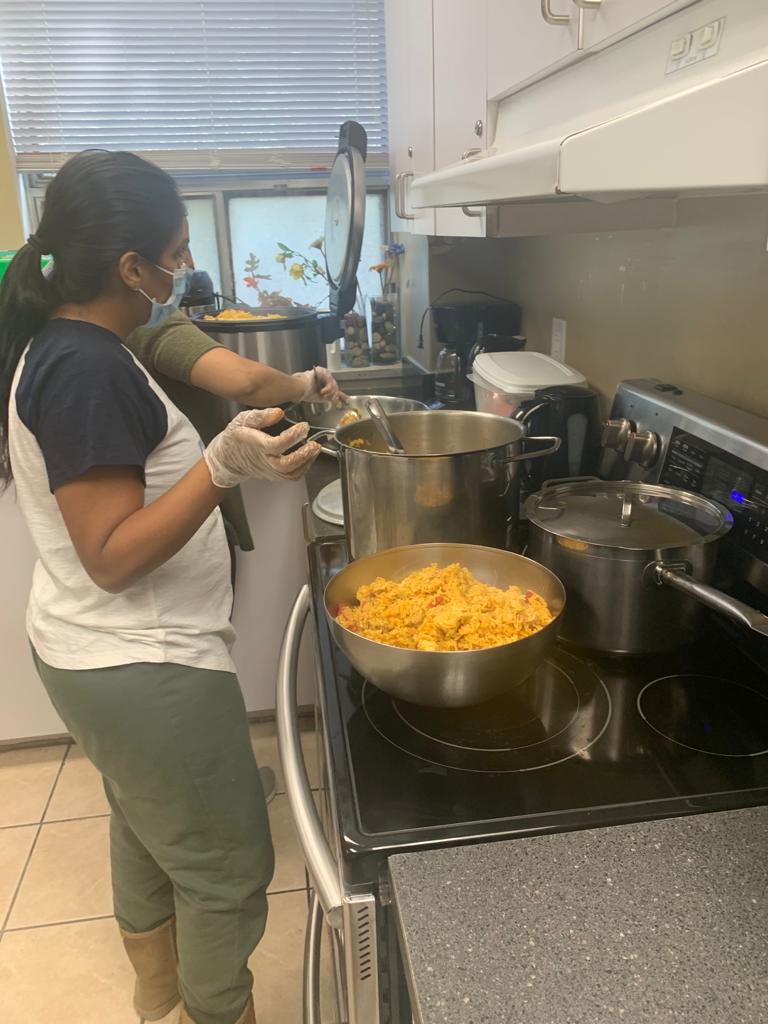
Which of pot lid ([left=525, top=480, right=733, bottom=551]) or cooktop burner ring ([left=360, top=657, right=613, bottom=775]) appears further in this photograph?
pot lid ([left=525, top=480, right=733, bottom=551])

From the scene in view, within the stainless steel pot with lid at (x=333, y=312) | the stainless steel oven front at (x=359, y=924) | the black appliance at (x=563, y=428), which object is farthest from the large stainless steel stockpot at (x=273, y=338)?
the stainless steel oven front at (x=359, y=924)

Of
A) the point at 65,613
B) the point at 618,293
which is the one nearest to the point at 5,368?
the point at 65,613

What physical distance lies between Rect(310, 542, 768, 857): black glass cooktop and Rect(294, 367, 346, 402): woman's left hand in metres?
0.77

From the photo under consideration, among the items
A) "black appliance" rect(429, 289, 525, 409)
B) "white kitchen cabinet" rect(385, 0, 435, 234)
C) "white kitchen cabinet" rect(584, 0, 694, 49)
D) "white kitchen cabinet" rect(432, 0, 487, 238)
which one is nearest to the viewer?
"white kitchen cabinet" rect(584, 0, 694, 49)

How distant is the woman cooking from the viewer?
36.6 inches

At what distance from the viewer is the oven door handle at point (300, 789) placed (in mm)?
681

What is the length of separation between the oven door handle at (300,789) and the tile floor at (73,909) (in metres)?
0.85

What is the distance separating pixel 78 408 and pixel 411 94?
5.27 ft

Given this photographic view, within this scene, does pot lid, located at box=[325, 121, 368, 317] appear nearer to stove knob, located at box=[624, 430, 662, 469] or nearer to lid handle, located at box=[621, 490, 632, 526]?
stove knob, located at box=[624, 430, 662, 469]

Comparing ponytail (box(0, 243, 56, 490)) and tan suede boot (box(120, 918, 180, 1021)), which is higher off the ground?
ponytail (box(0, 243, 56, 490))

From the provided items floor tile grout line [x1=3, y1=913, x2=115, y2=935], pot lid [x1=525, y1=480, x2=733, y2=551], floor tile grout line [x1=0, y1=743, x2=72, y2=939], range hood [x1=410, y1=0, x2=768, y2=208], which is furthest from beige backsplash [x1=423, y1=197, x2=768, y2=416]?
floor tile grout line [x1=0, y1=743, x2=72, y2=939]

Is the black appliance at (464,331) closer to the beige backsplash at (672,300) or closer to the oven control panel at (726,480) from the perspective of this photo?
the beige backsplash at (672,300)

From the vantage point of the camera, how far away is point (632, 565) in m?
0.85

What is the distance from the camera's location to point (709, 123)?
15.3 inches
